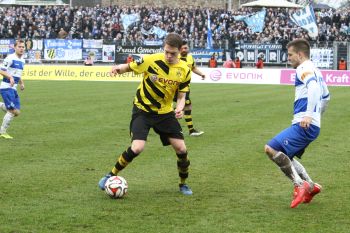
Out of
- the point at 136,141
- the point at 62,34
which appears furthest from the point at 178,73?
the point at 62,34

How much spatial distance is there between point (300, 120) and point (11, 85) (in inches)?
328

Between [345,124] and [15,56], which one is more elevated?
[15,56]

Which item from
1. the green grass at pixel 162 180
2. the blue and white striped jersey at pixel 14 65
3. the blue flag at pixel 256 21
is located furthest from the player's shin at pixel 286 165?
the blue flag at pixel 256 21

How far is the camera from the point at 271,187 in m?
9.77

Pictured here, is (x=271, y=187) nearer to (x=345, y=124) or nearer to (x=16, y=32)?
(x=345, y=124)

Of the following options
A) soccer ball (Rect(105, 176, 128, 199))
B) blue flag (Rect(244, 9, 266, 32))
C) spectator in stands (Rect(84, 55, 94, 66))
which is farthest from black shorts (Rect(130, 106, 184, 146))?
blue flag (Rect(244, 9, 266, 32))

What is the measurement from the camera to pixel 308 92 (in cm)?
816

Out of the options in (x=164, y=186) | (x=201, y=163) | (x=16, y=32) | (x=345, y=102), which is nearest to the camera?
(x=164, y=186)

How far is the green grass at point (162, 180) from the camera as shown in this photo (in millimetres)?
7617

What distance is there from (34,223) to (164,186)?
2631mm

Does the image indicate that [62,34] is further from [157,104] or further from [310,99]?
[310,99]

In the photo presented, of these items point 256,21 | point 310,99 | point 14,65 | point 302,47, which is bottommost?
point 14,65

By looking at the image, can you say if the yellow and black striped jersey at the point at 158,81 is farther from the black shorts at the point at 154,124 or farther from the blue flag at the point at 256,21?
the blue flag at the point at 256,21

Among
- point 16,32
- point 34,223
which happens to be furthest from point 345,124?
point 16,32
